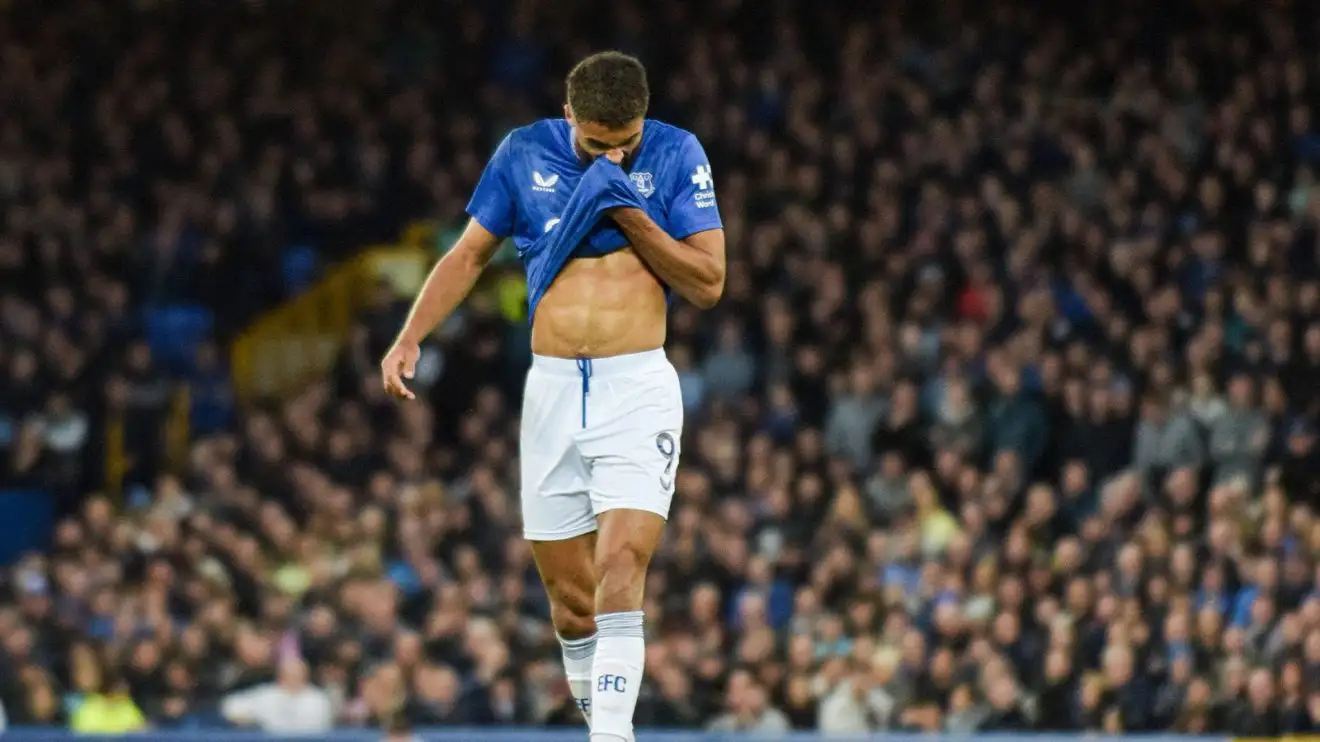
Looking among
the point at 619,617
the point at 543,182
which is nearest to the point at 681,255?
the point at 543,182

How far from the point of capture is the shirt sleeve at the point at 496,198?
6.93m

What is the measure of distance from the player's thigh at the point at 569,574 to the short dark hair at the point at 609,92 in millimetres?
1345

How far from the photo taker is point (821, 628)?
1406 cm

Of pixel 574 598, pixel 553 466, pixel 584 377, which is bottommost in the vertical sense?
pixel 574 598

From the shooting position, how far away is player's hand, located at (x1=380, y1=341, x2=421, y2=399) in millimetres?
6672

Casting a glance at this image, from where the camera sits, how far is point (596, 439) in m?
6.77

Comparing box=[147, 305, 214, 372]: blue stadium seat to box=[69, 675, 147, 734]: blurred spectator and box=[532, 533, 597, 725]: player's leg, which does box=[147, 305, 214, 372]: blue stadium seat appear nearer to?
box=[69, 675, 147, 734]: blurred spectator

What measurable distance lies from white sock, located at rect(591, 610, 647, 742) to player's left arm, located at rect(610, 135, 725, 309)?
3.35 feet

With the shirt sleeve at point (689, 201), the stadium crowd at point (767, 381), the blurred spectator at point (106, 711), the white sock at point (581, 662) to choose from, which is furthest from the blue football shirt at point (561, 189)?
the blurred spectator at point (106, 711)

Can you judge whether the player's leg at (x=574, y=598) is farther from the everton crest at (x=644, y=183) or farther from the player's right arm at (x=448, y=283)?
the everton crest at (x=644, y=183)

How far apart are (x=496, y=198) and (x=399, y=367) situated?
0.65 meters

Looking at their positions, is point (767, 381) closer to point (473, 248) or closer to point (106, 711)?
point (106, 711)

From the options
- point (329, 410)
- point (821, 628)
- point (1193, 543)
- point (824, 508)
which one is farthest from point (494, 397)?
point (1193, 543)

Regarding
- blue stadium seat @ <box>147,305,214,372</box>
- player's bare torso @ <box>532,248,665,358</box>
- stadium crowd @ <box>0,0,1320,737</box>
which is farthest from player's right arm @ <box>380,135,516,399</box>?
blue stadium seat @ <box>147,305,214,372</box>
